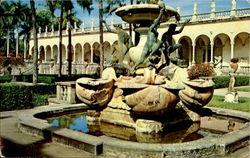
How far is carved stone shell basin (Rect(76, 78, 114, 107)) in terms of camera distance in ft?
25.3

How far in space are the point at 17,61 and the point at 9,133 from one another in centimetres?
1860

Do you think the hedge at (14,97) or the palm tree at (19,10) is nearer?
the hedge at (14,97)

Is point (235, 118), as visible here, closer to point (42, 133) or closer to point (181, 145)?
point (181, 145)

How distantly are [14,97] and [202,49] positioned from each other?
33.1 meters

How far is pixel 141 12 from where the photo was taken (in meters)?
8.95

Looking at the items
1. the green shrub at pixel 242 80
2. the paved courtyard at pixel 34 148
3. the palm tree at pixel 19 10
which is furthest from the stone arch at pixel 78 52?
the paved courtyard at pixel 34 148

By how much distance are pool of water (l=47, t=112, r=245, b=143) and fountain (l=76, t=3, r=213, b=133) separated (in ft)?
0.62

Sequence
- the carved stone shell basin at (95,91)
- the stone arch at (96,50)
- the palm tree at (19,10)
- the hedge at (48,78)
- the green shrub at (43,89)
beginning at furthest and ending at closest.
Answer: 1. the palm tree at (19,10)
2. the stone arch at (96,50)
3. the hedge at (48,78)
4. the green shrub at (43,89)
5. the carved stone shell basin at (95,91)

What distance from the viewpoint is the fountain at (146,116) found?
16.9 feet

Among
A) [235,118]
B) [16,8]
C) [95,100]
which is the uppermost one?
[16,8]

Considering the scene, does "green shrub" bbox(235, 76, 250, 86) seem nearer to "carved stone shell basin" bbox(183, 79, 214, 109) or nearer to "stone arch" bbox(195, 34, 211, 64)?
"stone arch" bbox(195, 34, 211, 64)

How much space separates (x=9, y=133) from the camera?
663 centimetres

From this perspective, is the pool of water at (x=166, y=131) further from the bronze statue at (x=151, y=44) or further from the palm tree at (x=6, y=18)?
the palm tree at (x=6, y=18)

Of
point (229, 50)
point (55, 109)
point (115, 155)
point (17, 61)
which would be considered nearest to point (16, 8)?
point (17, 61)
